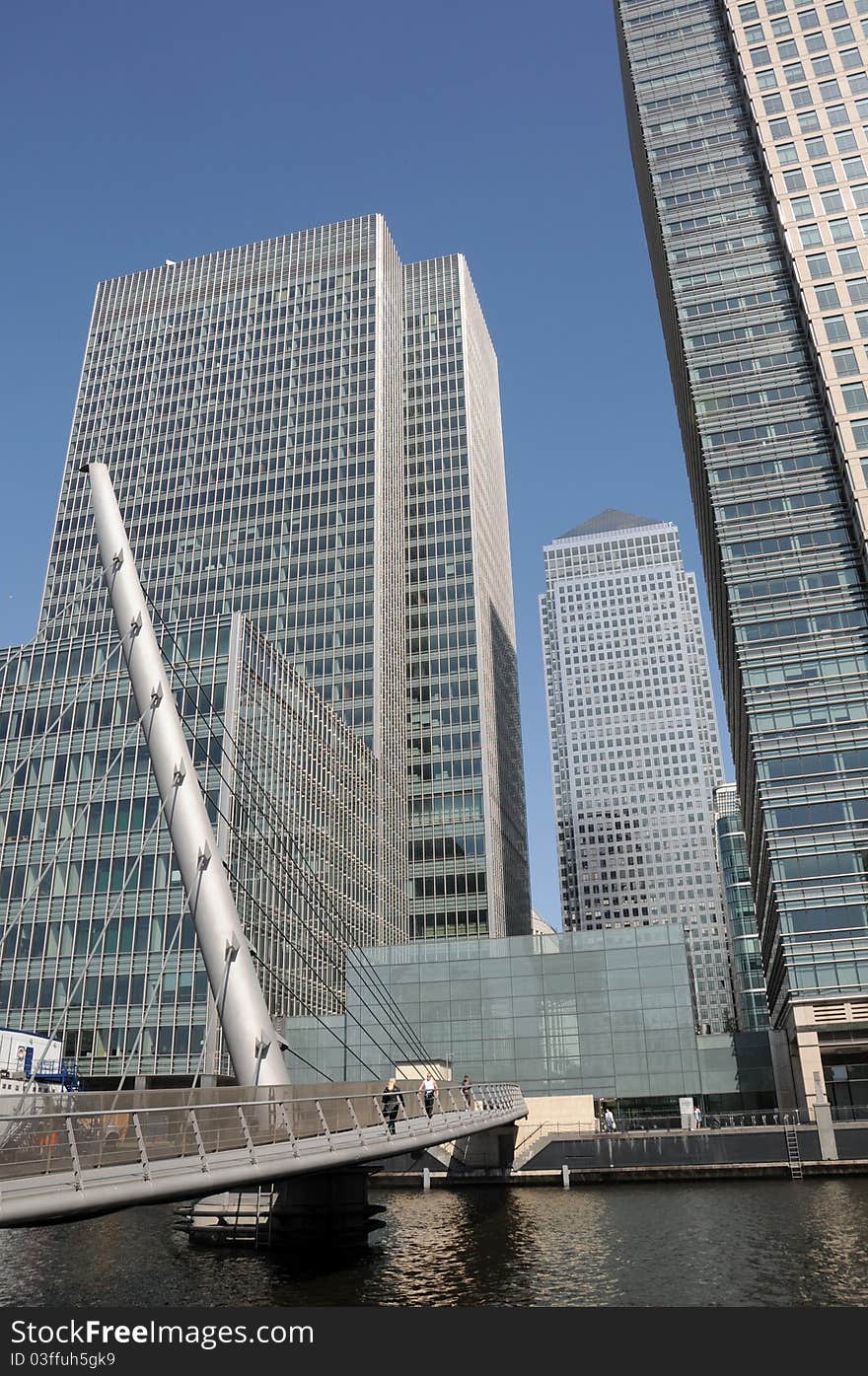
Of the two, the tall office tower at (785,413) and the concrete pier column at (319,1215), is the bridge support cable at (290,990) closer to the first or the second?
the tall office tower at (785,413)

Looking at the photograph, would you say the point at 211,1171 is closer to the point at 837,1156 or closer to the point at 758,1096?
the point at 837,1156

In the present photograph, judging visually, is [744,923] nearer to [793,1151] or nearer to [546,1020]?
[546,1020]

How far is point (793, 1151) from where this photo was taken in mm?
51219

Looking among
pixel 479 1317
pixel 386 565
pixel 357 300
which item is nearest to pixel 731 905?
pixel 386 565

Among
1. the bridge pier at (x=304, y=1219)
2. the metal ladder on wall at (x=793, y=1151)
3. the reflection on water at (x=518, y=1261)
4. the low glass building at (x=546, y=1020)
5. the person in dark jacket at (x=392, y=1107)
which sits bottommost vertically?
the reflection on water at (x=518, y=1261)

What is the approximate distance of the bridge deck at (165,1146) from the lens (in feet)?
55.5

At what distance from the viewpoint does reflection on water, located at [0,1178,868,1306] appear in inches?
906

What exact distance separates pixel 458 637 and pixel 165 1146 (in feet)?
363

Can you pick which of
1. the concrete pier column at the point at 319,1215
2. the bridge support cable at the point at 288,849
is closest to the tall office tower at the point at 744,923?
the bridge support cable at the point at 288,849

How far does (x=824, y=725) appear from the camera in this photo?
72.9m

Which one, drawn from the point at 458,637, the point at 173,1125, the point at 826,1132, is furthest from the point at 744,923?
the point at 173,1125

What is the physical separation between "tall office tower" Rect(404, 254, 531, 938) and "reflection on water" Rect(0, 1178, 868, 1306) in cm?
7664

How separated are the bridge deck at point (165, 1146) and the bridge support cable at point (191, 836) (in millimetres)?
1958

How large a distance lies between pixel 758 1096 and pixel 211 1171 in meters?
58.1
